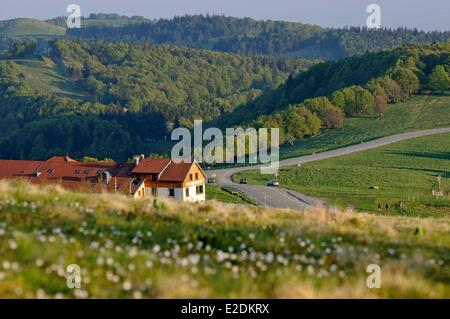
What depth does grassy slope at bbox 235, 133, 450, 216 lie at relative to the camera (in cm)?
7694

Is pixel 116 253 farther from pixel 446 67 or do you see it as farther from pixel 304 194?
pixel 446 67

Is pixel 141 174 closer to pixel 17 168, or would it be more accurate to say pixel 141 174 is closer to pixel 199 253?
pixel 17 168

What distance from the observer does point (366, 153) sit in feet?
396

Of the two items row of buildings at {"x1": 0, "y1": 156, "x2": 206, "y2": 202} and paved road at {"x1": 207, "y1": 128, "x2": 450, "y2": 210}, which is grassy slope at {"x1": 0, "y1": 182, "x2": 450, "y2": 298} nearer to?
paved road at {"x1": 207, "y1": 128, "x2": 450, "y2": 210}

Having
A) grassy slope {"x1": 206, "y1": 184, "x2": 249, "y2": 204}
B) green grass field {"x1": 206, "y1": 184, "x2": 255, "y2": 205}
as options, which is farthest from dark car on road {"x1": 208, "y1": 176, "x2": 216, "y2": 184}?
Result: green grass field {"x1": 206, "y1": 184, "x2": 255, "y2": 205}

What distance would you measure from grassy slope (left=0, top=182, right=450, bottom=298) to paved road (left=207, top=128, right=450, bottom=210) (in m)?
26.0

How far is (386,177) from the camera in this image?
97.4 metres

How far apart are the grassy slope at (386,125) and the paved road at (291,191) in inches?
165

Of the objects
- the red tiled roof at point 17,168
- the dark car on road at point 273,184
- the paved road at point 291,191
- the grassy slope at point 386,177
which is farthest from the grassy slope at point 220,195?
the red tiled roof at point 17,168

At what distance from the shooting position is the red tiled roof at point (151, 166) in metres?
80.8

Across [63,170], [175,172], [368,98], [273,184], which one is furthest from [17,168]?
[368,98]

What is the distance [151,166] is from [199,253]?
227 ft

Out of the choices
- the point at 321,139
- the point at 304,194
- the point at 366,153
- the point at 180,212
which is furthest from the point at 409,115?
the point at 180,212

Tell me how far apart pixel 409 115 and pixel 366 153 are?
121 feet
